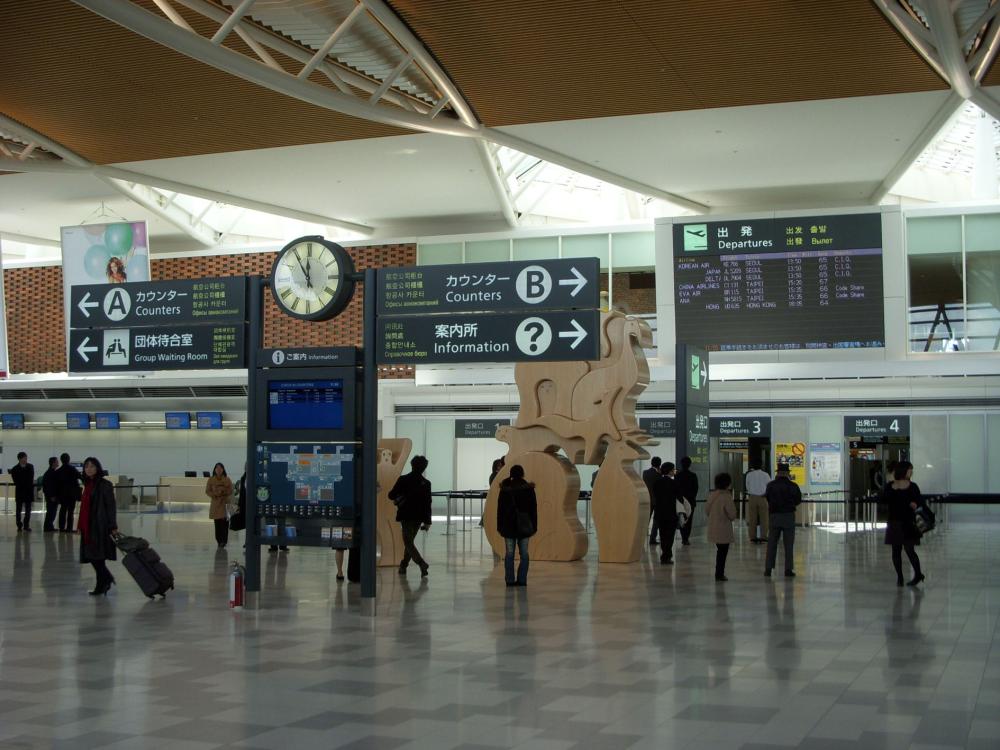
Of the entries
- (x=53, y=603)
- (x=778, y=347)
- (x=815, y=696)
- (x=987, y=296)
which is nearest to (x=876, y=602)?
(x=815, y=696)

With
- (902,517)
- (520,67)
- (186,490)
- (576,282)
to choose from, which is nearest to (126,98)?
(520,67)

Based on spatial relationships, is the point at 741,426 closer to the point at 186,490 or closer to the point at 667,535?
the point at 667,535

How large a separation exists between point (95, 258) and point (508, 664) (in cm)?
2436

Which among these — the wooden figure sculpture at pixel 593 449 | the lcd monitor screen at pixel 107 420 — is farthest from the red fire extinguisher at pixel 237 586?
the lcd monitor screen at pixel 107 420

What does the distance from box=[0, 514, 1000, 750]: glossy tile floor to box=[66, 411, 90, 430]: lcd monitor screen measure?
24.5 metres

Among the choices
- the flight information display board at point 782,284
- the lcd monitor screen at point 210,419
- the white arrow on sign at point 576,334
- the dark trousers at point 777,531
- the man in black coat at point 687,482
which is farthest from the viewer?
the lcd monitor screen at point 210,419

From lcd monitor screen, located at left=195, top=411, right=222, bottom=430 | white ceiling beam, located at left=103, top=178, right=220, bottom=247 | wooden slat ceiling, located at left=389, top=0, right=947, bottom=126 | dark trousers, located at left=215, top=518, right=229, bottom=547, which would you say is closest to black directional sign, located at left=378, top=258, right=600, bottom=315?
wooden slat ceiling, located at left=389, top=0, right=947, bottom=126

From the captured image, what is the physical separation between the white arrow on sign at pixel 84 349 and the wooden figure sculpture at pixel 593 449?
609 centimetres

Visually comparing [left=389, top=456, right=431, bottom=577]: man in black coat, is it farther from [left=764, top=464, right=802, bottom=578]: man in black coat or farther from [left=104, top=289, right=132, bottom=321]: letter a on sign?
[left=764, top=464, right=802, bottom=578]: man in black coat

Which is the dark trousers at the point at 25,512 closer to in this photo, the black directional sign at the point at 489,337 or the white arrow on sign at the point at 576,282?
the black directional sign at the point at 489,337

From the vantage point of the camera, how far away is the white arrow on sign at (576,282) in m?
11.2

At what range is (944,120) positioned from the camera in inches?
896

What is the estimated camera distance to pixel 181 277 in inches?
1336

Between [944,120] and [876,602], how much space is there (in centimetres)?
1382
